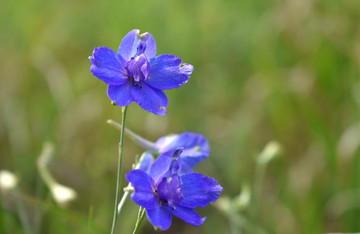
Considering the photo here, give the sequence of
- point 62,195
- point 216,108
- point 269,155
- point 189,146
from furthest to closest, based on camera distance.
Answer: point 216,108
point 269,155
point 62,195
point 189,146

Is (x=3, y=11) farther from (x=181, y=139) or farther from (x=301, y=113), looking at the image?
(x=181, y=139)

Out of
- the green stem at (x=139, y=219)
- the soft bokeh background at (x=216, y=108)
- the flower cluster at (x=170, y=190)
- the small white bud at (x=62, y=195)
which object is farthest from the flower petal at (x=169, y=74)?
the soft bokeh background at (x=216, y=108)

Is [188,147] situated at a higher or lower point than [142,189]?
higher

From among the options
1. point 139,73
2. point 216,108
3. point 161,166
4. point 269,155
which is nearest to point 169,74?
point 139,73

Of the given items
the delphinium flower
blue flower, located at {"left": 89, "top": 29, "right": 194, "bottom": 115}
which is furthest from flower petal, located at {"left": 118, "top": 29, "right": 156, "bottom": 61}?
the delphinium flower

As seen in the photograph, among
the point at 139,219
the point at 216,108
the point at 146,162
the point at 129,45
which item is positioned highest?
the point at 216,108

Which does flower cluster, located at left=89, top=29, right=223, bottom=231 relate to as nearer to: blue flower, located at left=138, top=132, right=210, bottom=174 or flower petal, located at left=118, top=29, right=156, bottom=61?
flower petal, located at left=118, top=29, right=156, bottom=61

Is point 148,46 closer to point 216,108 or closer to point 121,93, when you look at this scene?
point 121,93

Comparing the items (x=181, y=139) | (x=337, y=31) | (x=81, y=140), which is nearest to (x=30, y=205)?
(x=81, y=140)
